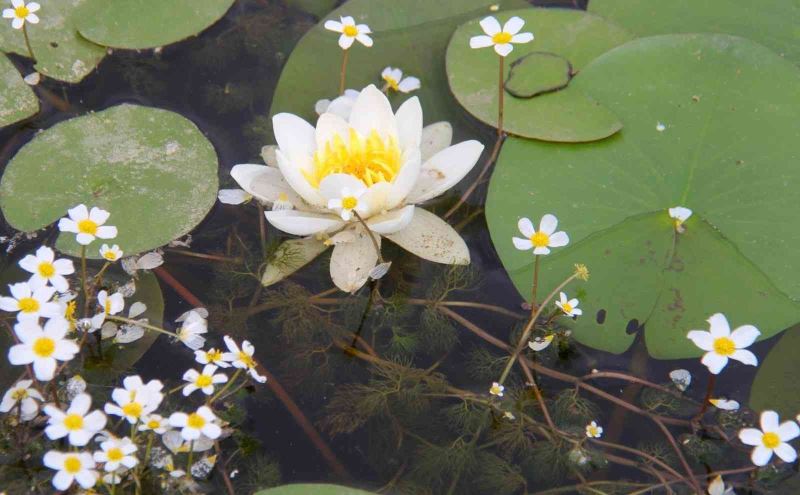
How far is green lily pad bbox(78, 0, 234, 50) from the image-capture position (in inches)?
135

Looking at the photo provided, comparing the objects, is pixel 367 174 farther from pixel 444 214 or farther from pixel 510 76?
pixel 510 76

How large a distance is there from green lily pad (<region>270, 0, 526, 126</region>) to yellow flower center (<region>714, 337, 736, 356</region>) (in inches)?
59.6

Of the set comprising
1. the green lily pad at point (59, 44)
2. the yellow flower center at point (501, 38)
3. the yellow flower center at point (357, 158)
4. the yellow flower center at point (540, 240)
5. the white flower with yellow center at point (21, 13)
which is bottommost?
the yellow flower center at point (540, 240)

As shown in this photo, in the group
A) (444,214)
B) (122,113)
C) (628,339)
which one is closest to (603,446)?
(628,339)

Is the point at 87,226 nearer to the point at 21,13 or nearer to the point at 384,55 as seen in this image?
the point at 21,13

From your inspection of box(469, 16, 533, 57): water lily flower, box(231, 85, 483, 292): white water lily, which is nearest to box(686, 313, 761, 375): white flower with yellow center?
box(231, 85, 483, 292): white water lily

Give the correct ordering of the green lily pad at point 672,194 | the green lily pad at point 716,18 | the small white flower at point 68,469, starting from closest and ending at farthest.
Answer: the small white flower at point 68,469
the green lily pad at point 672,194
the green lily pad at point 716,18

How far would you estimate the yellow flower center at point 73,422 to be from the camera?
6.95 feet

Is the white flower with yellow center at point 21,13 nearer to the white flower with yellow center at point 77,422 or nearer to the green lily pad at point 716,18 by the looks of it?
the white flower with yellow center at point 77,422

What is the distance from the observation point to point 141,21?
136 inches

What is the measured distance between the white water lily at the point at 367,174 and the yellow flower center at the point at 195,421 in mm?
765

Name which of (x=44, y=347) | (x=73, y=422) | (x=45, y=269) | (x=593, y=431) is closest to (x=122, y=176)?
(x=45, y=269)

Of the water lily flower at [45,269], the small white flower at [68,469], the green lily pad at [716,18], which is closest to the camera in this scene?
the small white flower at [68,469]

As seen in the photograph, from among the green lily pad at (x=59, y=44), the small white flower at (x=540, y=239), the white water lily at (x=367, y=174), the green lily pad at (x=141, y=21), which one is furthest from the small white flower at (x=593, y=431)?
the green lily pad at (x=59, y=44)
